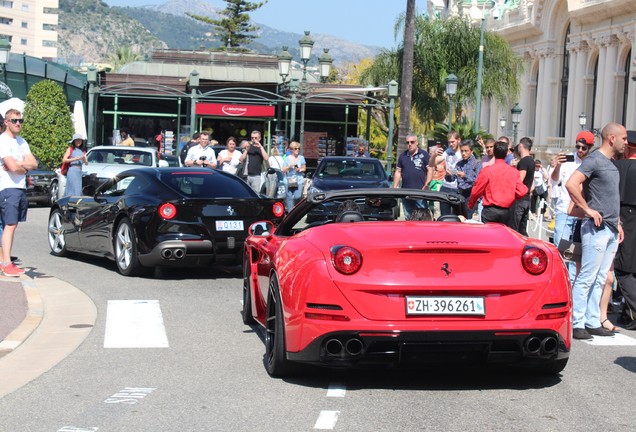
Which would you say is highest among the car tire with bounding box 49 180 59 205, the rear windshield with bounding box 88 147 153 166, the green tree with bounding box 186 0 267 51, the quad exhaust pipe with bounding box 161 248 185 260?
the green tree with bounding box 186 0 267 51

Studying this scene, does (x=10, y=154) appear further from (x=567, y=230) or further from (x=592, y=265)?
(x=592, y=265)

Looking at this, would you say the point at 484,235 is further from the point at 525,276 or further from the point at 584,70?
the point at 584,70

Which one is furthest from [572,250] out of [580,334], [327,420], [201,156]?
[201,156]

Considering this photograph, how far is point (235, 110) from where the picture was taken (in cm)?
4338

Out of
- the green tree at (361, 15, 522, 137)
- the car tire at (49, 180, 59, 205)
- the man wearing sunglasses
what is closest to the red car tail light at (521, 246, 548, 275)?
the man wearing sunglasses

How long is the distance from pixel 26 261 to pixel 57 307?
422 centimetres

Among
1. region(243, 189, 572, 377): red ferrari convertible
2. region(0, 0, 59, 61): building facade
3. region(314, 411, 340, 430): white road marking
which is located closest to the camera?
region(314, 411, 340, 430): white road marking

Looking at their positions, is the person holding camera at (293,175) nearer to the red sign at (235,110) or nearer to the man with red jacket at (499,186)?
the man with red jacket at (499,186)

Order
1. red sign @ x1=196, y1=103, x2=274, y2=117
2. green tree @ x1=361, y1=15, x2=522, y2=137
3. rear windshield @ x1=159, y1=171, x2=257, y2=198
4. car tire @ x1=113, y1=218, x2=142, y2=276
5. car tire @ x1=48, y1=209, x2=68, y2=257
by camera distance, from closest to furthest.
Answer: car tire @ x1=113, y1=218, x2=142, y2=276 → rear windshield @ x1=159, y1=171, x2=257, y2=198 → car tire @ x1=48, y1=209, x2=68, y2=257 → red sign @ x1=196, y1=103, x2=274, y2=117 → green tree @ x1=361, y1=15, x2=522, y2=137

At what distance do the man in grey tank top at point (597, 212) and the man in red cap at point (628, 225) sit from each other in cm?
32

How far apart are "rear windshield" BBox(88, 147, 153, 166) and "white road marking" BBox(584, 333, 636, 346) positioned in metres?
14.1

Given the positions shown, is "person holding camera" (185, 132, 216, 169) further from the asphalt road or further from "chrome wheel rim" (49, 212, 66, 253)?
the asphalt road

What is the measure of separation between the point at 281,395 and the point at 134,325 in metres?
3.26

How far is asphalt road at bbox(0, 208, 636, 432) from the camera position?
6.11 m
